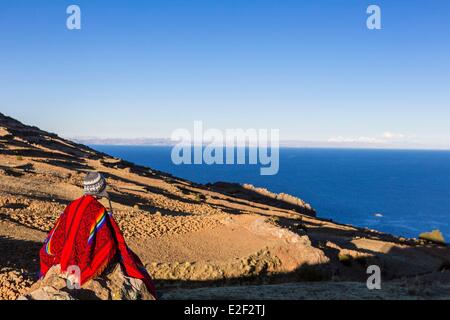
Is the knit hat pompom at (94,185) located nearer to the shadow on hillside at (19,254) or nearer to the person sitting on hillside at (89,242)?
the person sitting on hillside at (89,242)

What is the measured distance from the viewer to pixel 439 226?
303ft

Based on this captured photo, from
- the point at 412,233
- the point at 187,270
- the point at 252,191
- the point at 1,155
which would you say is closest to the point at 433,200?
the point at 412,233

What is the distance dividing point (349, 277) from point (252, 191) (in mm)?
48925

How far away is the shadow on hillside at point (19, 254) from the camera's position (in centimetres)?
1362

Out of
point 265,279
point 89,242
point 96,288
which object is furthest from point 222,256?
point 89,242

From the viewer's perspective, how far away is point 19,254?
15008 mm

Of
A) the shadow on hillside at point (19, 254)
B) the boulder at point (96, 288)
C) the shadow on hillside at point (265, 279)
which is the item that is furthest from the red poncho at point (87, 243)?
the shadow on hillside at point (265, 279)

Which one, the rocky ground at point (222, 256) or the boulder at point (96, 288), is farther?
the rocky ground at point (222, 256)

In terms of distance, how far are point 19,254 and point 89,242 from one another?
847 cm

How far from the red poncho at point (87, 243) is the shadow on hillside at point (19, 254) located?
538 centimetres
